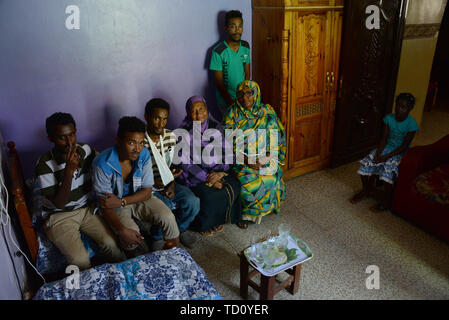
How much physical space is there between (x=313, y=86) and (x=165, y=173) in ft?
5.82

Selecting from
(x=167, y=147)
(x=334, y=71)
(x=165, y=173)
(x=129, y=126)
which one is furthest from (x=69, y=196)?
(x=334, y=71)

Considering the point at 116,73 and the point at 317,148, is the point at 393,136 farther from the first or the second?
the point at 116,73

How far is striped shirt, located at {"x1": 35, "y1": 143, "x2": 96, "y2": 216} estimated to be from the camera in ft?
6.73

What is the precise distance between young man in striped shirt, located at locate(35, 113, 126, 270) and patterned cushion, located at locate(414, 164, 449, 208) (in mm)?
2306

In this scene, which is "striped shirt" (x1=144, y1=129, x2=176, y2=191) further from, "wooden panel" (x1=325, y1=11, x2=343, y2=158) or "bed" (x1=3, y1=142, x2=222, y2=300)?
"wooden panel" (x1=325, y1=11, x2=343, y2=158)

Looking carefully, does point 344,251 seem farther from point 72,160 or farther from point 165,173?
point 72,160

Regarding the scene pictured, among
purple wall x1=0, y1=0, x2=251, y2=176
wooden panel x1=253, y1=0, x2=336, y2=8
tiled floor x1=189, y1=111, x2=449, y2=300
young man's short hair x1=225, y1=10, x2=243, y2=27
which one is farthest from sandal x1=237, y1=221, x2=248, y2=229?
wooden panel x1=253, y1=0, x2=336, y2=8

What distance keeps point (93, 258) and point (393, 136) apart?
8.82ft

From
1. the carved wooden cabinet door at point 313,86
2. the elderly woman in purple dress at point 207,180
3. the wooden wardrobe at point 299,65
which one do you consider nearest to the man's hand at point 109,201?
the elderly woman in purple dress at point 207,180

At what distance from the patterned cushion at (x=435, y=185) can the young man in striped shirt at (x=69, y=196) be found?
2.31m

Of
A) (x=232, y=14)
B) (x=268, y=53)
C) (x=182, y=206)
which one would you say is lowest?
(x=182, y=206)

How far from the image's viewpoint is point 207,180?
8.86 feet

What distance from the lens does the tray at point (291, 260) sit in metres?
1.89
